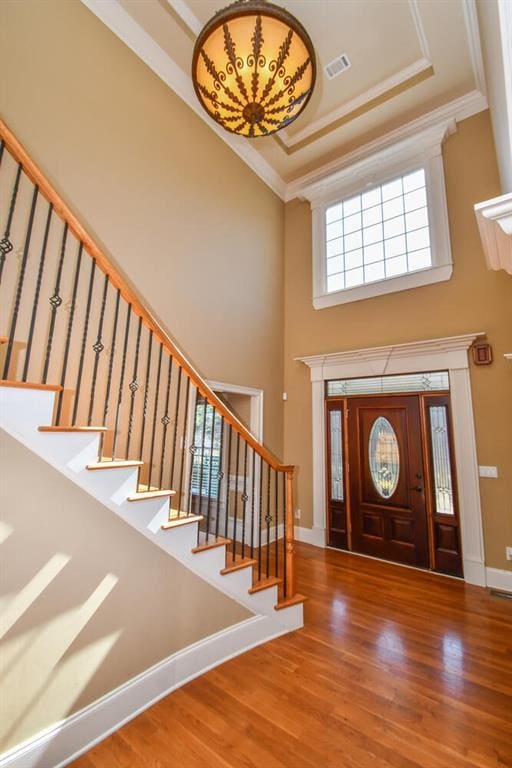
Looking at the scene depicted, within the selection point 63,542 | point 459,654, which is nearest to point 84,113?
point 63,542

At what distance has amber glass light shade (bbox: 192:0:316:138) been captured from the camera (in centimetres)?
214

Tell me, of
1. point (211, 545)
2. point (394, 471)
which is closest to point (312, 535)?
point (394, 471)

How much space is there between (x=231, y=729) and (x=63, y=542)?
4.67 ft

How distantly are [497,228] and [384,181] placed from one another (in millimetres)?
3711

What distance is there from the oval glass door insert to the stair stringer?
225 centimetres

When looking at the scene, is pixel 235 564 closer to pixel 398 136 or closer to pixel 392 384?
pixel 392 384

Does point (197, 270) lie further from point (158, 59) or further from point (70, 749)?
point (70, 749)

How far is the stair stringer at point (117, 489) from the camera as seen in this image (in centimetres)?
160

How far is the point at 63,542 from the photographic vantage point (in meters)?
1.85

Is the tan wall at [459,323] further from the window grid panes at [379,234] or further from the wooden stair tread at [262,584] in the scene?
the wooden stair tread at [262,584]

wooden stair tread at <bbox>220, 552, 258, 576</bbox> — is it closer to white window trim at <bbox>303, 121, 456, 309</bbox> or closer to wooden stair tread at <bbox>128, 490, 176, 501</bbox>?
wooden stair tread at <bbox>128, 490, 176, 501</bbox>

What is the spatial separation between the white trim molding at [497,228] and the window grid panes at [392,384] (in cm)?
196

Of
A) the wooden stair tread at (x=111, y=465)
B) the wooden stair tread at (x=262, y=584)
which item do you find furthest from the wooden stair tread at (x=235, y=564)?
the wooden stair tread at (x=111, y=465)

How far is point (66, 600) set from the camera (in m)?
1.82
